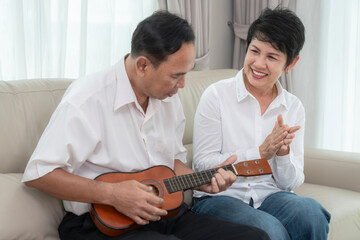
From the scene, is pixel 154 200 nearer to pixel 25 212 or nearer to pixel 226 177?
pixel 226 177

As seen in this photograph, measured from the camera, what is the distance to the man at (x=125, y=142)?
140cm

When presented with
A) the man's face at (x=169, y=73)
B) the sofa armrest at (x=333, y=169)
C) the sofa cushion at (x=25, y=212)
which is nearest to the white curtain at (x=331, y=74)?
the sofa armrest at (x=333, y=169)

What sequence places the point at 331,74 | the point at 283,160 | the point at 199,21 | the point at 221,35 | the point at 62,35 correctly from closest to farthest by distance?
the point at 283,160 → the point at 62,35 → the point at 199,21 → the point at 331,74 → the point at 221,35

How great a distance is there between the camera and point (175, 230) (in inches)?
63.5

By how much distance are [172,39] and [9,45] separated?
1060 millimetres

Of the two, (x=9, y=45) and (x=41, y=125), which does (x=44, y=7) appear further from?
(x=41, y=125)

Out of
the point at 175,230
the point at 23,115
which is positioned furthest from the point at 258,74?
the point at 23,115

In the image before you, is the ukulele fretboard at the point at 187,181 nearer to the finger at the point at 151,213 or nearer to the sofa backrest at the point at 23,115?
the finger at the point at 151,213

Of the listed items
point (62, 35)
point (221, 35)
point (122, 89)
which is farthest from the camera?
point (221, 35)

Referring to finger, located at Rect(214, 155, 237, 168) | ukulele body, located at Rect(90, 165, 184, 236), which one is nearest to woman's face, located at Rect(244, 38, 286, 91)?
finger, located at Rect(214, 155, 237, 168)

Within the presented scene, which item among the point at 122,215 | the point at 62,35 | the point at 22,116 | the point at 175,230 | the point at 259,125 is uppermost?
the point at 62,35

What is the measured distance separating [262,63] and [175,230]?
0.77 metres

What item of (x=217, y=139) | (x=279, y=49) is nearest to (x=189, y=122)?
(x=217, y=139)

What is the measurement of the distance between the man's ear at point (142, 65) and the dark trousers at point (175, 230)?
1.72ft
